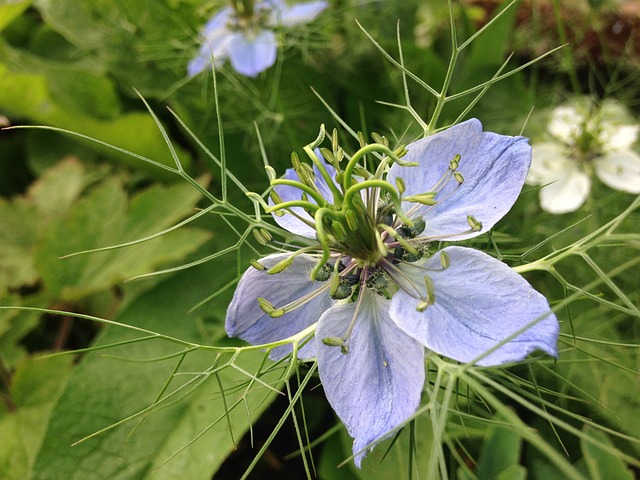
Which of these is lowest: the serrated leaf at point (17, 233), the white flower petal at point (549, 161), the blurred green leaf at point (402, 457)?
the blurred green leaf at point (402, 457)

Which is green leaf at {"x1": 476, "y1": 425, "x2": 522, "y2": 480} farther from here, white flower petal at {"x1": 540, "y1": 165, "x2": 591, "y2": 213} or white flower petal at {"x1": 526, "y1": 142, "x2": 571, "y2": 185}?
white flower petal at {"x1": 526, "y1": 142, "x2": 571, "y2": 185}

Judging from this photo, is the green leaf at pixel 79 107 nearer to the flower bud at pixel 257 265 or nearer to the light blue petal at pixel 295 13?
the light blue petal at pixel 295 13

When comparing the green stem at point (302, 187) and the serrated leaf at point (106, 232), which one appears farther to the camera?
the serrated leaf at point (106, 232)

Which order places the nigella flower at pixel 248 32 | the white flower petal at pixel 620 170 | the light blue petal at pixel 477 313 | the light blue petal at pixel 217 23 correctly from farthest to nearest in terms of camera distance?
the light blue petal at pixel 217 23 → the nigella flower at pixel 248 32 → the white flower petal at pixel 620 170 → the light blue petal at pixel 477 313

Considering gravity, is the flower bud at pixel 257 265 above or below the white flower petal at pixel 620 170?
above

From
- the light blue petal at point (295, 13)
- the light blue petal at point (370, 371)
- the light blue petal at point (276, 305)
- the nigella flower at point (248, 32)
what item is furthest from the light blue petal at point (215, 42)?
the light blue petal at point (370, 371)

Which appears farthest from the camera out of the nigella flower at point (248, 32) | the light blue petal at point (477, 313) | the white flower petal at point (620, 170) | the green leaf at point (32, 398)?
the nigella flower at point (248, 32)

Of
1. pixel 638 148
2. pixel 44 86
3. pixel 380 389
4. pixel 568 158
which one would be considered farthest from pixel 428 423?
pixel 44 86
